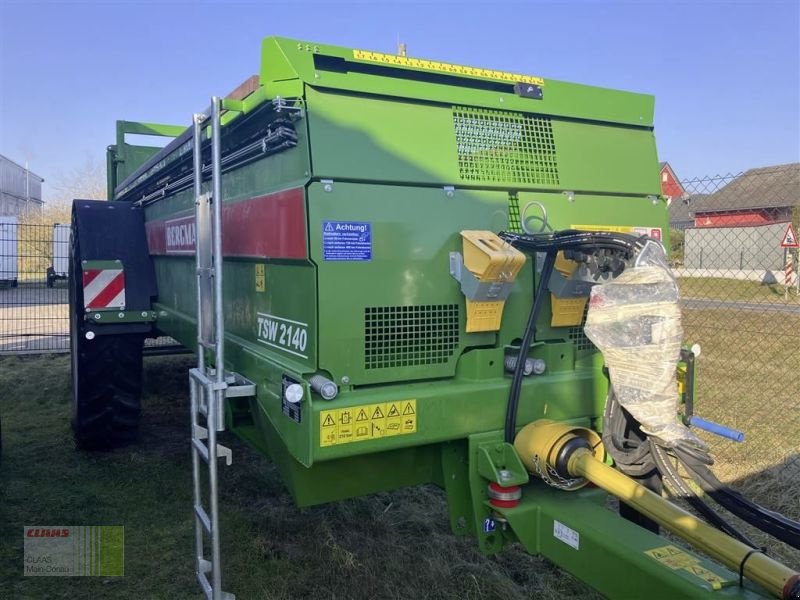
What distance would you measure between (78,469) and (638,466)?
4.02 m

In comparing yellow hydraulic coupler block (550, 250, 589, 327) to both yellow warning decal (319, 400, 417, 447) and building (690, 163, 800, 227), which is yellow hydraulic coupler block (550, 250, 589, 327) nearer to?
yellow warning decal (319, 400, 417, 447)

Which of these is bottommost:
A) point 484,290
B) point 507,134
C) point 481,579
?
point 481,579

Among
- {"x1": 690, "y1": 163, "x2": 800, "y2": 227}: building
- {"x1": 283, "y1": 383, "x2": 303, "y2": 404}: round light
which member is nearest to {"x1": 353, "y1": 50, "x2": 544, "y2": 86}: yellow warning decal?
{"x1": 283, "y1": 383, "x2": 303, "y2": 404}: round light

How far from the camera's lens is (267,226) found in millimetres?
2674

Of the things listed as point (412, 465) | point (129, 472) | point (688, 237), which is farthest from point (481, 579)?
point (688, 237)

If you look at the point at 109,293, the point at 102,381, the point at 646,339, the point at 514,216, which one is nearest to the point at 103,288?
the point at 109,293

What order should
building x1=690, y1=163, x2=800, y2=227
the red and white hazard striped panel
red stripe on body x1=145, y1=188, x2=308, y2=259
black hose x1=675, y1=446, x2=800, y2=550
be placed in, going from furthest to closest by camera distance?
1. building x1=690, y1=163, x2=800, y2=227
2. the red and white hazard striped panel
3. red stripe on body x1=145, y1=188, x2=308, y2=259
4. black hose x1=675, y1=446, x2=800, y2=550

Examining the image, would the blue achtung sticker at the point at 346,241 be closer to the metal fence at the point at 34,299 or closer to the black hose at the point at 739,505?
the black hose at the point at 739,505

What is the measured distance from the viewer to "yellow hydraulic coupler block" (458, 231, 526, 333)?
95.6 inches

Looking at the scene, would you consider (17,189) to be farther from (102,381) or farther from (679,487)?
(679,487)

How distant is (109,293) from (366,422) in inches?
108

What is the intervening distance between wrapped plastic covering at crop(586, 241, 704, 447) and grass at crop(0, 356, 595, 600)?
4.46ft

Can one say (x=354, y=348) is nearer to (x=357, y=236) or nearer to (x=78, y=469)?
(x=357, y=236)

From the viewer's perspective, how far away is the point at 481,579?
126 inches
